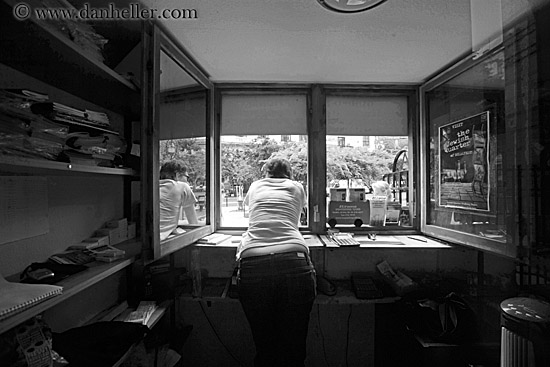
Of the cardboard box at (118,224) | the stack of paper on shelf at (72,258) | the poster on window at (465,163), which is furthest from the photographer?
the poster on window at (465,163)

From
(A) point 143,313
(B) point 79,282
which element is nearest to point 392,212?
(A) point 143,313

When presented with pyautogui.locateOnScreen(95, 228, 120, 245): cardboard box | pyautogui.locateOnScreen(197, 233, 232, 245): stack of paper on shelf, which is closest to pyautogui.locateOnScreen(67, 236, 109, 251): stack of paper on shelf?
pyautogui.locateOnScreen(95, 228, 120, 245): cardboard box

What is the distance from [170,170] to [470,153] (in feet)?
6.13

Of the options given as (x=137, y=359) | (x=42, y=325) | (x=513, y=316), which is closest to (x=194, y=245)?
(x=137, y=359)

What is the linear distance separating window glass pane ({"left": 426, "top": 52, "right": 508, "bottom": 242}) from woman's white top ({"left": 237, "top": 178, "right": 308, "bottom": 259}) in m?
1.08

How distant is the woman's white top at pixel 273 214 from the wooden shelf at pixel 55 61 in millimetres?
984

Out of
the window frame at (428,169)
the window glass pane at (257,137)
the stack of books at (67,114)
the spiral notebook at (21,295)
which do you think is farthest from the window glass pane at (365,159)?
the spiral notebook at (21,295)

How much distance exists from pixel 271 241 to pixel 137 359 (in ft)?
3.04

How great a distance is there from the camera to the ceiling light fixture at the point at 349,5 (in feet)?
4.32

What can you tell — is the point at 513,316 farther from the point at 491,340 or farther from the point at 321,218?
the point at 321,218

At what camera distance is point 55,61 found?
1062mm

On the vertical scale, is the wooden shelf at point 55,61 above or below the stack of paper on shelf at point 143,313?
above

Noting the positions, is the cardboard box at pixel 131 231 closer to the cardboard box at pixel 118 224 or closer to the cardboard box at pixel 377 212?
the cardboard box at pixel 118 224

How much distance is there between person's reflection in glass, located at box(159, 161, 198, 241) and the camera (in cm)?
152
